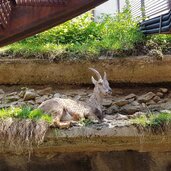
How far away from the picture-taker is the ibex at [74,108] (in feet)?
13.3

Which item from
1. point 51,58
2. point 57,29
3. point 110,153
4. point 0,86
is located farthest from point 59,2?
point 57,29

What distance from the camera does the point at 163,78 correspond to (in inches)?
217

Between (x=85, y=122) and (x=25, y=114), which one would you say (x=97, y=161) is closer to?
(x=85, y=122)

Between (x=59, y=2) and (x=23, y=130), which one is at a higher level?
(x=59, y=2)

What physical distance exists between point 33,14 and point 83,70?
3436mm

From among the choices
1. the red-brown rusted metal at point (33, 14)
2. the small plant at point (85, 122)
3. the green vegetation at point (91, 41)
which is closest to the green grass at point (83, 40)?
the green vegetation at point (91, 41)

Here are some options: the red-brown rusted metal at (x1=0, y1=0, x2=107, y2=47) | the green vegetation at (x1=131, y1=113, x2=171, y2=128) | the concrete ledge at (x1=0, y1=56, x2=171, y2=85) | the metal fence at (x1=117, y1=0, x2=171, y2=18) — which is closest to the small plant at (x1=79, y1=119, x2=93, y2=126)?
the green vegetation at (x1=131, y1=113, x2=171, y2=128)

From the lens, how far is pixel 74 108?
434cm

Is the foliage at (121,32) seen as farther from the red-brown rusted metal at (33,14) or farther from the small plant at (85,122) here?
the red-brown rusted metal at (33,14)

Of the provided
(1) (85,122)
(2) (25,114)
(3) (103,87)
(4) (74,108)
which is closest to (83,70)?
(3) (103,87)

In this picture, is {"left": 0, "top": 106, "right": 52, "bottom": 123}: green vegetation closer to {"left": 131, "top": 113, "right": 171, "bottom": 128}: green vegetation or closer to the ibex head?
{"left": 131, "top": 113, "right": 171, "bottom": 128}: green vegetation

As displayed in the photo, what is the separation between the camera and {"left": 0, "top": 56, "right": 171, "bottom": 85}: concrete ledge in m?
5.41

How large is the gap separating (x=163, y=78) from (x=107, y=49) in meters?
0.98

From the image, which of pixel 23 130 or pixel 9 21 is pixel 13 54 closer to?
pixel 23 130
